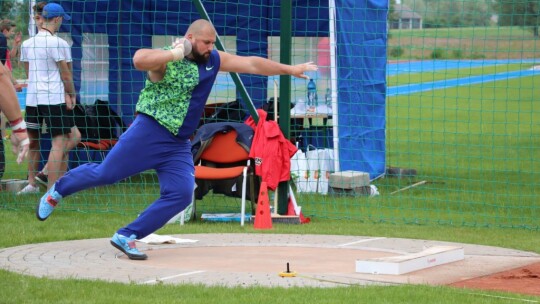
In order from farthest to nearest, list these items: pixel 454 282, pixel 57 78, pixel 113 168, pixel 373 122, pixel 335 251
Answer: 1. pixel 373 122
2. pixel 57 78
3. pixel 335 251
4. pixel 113 168
5. pixel 454 282

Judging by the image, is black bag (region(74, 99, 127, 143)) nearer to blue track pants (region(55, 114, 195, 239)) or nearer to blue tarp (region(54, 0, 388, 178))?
blue tarp (region(54, 0, 388, 178))

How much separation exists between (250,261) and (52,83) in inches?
196

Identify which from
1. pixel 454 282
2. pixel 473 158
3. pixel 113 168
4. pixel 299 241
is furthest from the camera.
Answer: pixel 473 158

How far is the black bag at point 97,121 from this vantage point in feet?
46.9

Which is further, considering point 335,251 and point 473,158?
point 473,158

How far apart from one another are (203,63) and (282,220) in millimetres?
3158

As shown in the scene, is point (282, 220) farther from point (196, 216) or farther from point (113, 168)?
point (113, 168)

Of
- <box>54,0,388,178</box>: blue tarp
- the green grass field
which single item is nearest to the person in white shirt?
<box>54,0,388,178</box>: blue tarp

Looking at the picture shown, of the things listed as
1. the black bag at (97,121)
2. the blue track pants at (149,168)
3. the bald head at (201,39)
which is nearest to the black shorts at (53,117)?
the black bag at (97,121)

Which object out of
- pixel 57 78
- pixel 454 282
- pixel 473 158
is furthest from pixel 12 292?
pixel 473 158

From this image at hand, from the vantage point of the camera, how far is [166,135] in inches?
326

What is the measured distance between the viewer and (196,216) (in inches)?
459

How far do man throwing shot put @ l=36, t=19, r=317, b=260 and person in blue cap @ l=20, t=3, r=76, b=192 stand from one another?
13.7ft

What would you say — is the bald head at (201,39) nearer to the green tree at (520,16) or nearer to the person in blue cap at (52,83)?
the person in blue cap at (52,83)
